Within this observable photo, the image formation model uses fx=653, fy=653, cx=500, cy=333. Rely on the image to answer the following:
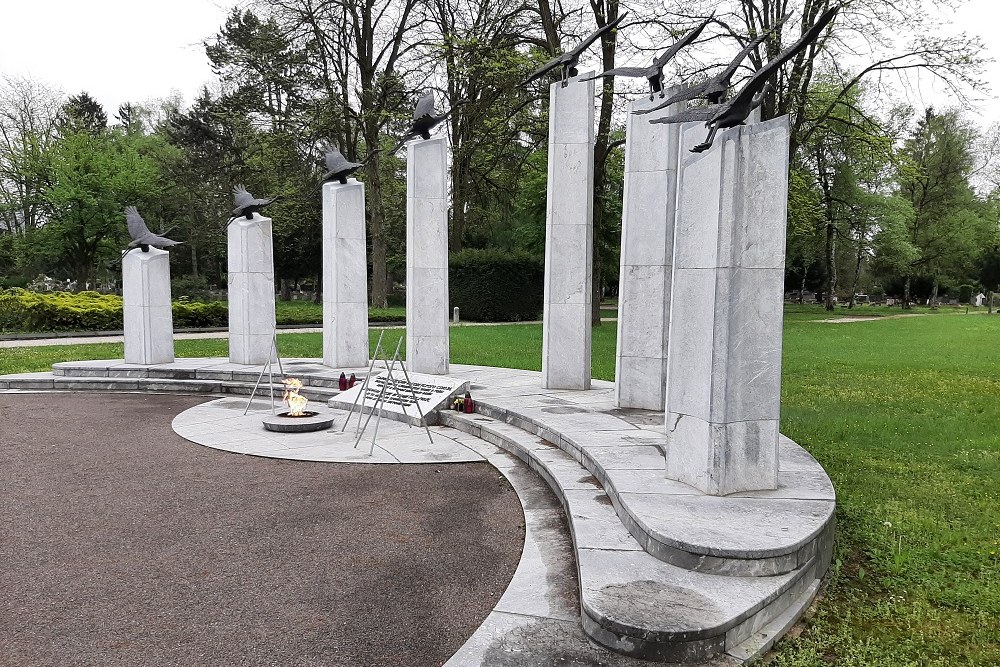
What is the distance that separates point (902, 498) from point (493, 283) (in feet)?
80.6

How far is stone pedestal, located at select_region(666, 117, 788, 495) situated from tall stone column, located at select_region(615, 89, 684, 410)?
3.63 m

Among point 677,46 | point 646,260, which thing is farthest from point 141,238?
point 677,46

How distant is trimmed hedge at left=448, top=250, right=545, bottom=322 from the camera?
29656 millimetres

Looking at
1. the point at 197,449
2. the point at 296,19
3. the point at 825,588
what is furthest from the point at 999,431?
the point at 296,19

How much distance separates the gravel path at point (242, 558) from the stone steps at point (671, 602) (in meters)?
0.65

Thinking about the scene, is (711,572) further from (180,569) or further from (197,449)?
(197,449)

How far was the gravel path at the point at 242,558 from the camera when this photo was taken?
3.40 metres

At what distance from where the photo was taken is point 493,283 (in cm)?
2959

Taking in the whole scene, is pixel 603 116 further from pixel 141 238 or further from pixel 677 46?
pixel 141 238

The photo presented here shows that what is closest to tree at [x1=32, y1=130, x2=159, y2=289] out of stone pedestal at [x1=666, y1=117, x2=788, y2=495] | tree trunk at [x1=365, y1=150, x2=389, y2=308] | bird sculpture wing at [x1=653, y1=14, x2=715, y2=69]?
tree trunk at [x1=365, y1=150, x2=389, y2=308]

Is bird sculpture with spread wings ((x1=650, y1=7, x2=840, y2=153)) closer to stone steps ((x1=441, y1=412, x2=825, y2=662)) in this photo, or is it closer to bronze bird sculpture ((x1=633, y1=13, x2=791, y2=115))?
bronze bird sculpture ((x1=633, y1=13, x2=791, y2=115))

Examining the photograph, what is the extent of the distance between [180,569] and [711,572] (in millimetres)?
3372

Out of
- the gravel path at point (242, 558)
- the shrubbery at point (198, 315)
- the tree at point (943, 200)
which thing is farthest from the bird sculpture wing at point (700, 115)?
the tree at point (943, 200)

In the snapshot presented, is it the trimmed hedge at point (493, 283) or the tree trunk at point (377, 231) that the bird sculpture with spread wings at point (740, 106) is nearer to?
the trimmed hedge at point (493, 283)
